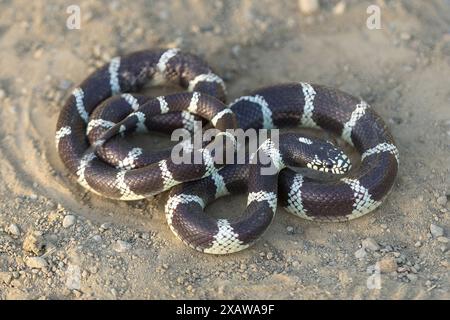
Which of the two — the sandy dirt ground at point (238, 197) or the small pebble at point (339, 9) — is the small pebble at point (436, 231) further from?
the small pebble at point (339, 9)

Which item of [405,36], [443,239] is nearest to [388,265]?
[443,239]

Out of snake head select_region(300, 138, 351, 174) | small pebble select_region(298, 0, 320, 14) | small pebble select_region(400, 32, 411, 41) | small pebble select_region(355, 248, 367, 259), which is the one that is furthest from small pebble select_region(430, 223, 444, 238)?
small pebble select_region(298, 0, 320, 14)

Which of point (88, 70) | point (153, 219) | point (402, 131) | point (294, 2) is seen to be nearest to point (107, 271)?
point (153, 219)

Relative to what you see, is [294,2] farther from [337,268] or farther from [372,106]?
[337,268]

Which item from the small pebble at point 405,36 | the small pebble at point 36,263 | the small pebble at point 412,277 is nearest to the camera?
the small pebble at point 412,277

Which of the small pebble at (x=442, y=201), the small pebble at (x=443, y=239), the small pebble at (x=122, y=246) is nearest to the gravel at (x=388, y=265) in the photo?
the small pebble at (x=443, y=239)

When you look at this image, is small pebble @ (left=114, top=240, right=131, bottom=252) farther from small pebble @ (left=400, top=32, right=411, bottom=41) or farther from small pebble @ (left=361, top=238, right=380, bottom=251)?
small pebble @ (left=400, top=32, right=411, bottom=41)
